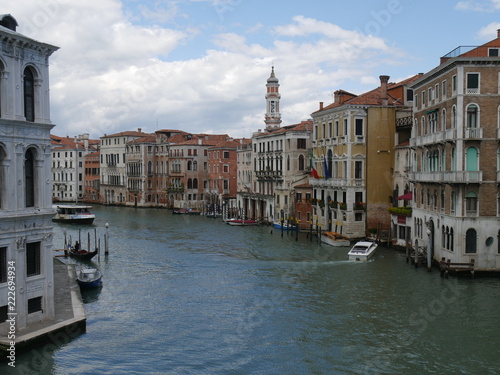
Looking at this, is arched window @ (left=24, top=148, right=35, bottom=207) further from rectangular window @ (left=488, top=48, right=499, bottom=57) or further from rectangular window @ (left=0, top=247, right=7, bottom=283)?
rectangular window @ (left=488, top=48, right=499, bottom=57)

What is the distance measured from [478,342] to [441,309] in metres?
2.99

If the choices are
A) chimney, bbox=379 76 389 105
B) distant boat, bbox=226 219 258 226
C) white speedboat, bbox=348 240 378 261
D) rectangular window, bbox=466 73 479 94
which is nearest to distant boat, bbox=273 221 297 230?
distant boat, bbox=226 219 258 226

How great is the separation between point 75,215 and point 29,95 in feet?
116

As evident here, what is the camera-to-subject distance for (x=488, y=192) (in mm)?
21953

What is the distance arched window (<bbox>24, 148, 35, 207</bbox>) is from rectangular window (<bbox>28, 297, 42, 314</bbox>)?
2267 mm

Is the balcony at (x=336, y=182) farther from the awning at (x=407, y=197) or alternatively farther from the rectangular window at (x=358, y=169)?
the awning at (x=407, y=197)

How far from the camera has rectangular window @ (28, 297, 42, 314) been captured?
13.5 meters

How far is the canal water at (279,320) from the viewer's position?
13375mm

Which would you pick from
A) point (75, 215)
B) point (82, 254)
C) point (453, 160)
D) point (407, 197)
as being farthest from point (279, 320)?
point (75, 215)

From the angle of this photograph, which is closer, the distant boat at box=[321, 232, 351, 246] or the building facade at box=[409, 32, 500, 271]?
the building facade at box=[409, 32, 500, 271]

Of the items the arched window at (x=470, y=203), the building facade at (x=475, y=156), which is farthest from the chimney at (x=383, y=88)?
the arched window at (x=470, y=203)

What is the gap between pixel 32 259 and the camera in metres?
13.6

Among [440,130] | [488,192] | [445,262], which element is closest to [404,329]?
[445,262]

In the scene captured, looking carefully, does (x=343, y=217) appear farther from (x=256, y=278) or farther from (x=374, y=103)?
(x=256, y=278)
